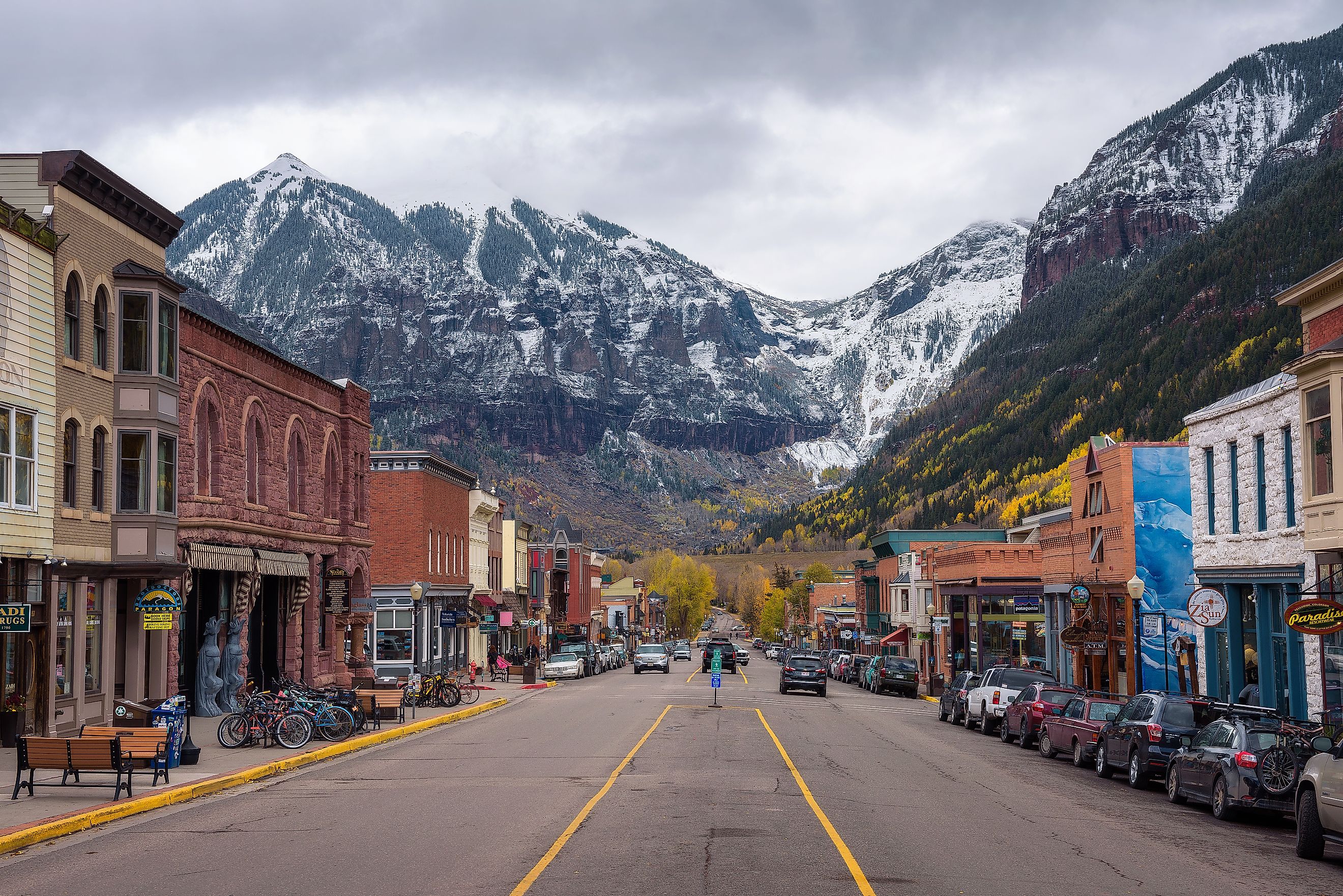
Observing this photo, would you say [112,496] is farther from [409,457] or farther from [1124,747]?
[409,457]

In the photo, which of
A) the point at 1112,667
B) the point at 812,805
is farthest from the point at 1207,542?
the point at 812,805

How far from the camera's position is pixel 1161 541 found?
41.4m

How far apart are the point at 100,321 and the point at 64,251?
7.33ft

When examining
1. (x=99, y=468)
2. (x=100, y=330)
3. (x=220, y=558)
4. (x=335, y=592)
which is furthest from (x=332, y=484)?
(x=100, y=330)

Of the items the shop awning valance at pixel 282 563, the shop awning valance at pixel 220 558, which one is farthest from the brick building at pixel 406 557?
the shop awning valance at pixel 220 558

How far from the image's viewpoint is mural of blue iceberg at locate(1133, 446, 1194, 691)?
133 ft

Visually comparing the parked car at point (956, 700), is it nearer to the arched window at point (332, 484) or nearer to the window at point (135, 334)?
the arched window at point (332, 484)

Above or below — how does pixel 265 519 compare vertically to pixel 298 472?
below

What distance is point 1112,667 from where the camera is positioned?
43.9m

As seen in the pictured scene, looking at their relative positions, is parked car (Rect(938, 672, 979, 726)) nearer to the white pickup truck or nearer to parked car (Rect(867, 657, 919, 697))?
the white pickup truck

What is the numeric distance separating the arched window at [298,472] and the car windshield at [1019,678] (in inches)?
857

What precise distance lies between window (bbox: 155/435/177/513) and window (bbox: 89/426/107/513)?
4.27 ft

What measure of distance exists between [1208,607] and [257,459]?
83.7 ft

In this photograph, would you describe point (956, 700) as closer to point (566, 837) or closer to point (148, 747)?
A: point (148, 747)
